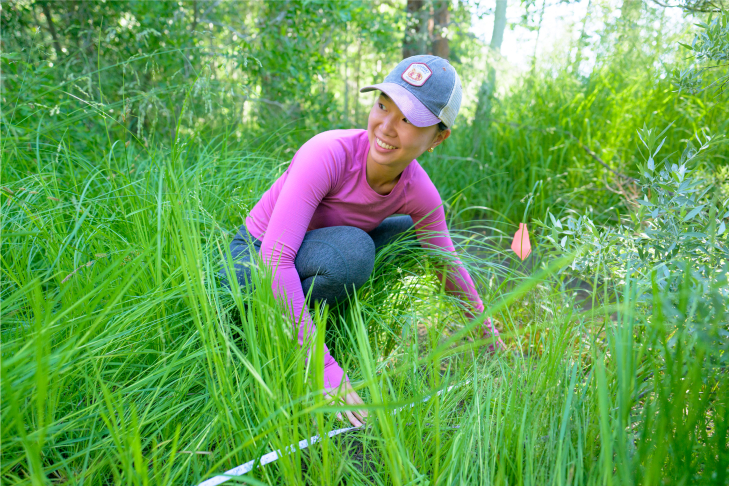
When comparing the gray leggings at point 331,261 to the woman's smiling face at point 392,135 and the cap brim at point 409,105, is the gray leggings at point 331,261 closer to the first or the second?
the woman's smiling face at point 392,135

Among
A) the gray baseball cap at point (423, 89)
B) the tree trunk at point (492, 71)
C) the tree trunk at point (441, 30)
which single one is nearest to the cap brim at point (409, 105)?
the gray baseball cap at point (423, 89)

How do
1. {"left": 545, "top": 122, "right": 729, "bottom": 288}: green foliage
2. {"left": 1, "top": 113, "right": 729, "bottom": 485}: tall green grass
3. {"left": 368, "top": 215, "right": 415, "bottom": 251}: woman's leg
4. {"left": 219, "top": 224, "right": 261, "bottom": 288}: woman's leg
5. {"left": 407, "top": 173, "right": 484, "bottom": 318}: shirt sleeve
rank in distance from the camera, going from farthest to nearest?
{"left": 368, "top": 215, "right": 415, "bottom": 251}: woman's leg → {"left": 407, "top": 173, "right": 484, "bottom": 318}: shirt sleeve → {"left": 219, "top": 224, "right": 261, "bottom": 288}: woman's leg → {"left": 545, "top": 122, "right": 729, "bottom": 288}: green foliage → {"left": 1, "top": 113, "right": 729, "bottom": 485}: tall green grass

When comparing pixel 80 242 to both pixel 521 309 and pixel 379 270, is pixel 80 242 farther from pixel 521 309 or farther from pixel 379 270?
pixel 521 309

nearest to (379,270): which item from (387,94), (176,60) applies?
(387,94)

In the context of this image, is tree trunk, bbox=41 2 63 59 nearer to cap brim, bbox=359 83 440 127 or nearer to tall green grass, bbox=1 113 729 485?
tall green grass, bbox=1 113 729 485

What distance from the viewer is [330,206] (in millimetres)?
1824

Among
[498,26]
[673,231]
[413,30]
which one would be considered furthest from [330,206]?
[413,30]

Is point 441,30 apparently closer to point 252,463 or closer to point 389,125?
point 389,125

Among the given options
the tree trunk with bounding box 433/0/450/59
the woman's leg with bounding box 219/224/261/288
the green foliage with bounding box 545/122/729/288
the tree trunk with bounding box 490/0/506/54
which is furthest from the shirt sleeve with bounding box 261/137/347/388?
the tree trunk with bounding box 433/0/450/59

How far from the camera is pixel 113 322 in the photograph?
1260 millimetres

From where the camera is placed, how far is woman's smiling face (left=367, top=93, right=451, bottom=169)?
64.2 inches

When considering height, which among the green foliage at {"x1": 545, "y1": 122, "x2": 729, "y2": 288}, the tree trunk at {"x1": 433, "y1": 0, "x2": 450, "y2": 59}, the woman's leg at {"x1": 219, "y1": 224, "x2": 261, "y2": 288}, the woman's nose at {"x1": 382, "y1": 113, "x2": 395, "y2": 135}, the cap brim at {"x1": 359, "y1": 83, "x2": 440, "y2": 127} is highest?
the tree trunk at {"x1": 433, "y1": 0, "x2": 450, "y2": 59}

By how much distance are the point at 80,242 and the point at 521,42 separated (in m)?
3.87

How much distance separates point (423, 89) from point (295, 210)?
22.2 inches
